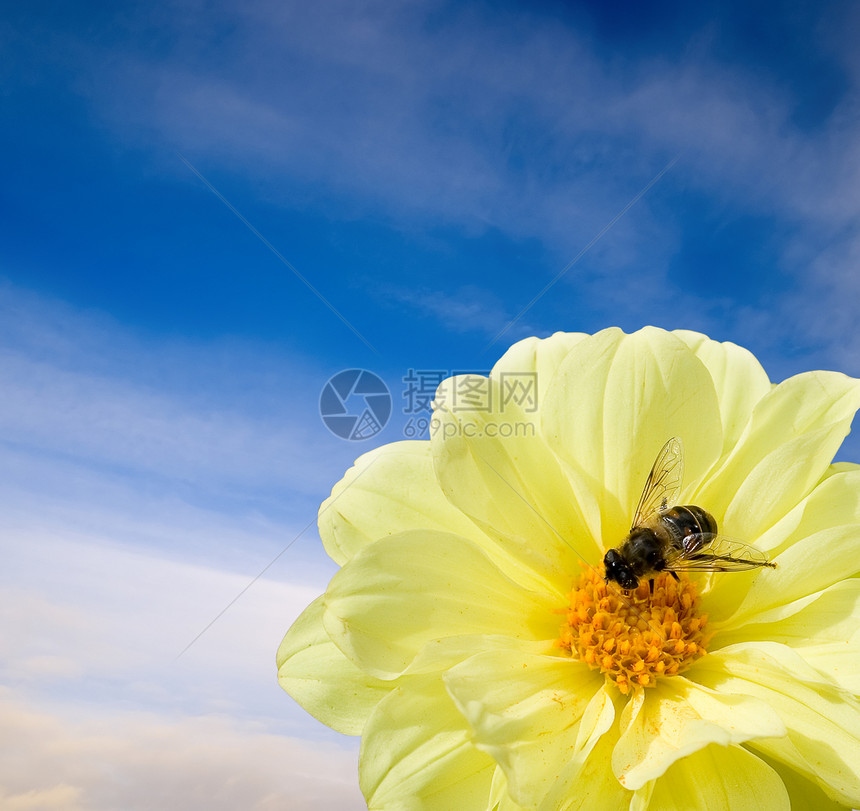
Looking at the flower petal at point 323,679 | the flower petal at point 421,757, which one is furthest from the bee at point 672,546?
the flower petal at point 323,679

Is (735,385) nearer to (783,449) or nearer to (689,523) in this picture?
(783,449)

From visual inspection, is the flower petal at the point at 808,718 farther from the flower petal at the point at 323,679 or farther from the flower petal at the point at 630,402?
the flower petal at the point at 323,679

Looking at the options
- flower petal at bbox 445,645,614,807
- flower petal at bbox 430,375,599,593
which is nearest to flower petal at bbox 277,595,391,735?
flower petal at bbox 445,645,614,807

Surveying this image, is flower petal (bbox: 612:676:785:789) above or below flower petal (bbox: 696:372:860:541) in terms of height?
below

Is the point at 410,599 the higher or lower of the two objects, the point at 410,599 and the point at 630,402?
the lower

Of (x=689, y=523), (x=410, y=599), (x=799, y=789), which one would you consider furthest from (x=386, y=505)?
(x=799, y=789)

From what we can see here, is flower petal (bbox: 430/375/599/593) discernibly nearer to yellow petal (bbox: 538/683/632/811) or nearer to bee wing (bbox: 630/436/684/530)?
bee wing (bbox: 630/436/684/530)
